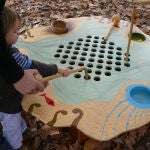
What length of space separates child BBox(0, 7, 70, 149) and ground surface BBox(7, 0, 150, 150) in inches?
7.1

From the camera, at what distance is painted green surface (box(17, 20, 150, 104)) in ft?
4.69

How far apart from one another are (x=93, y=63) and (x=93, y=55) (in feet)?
0.28

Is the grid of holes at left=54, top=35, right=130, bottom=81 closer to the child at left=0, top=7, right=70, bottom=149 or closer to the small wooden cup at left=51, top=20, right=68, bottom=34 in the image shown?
the small wooden cup at left=51, top=20, right=68, bottom=34

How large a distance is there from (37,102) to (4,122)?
17 centimetres

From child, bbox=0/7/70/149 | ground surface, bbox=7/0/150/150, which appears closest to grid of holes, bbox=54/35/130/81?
child, bbox=0/7/70/149

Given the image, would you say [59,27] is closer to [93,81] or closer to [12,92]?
[93,81]

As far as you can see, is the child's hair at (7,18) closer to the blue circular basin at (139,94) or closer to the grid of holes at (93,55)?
the grid of holes at (93,55)

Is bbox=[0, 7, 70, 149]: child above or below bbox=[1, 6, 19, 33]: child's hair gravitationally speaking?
below

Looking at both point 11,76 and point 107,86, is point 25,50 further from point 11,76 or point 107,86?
point 11,76

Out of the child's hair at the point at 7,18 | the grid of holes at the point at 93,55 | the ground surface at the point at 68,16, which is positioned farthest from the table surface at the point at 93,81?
the child's hair at the point at 7,18

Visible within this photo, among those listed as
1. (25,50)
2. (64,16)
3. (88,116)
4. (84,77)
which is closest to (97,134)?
(88,116)

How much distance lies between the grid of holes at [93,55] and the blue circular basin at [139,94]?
159mm

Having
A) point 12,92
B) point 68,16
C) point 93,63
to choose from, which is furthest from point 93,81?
point 68,16

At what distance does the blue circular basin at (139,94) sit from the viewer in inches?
55.4
